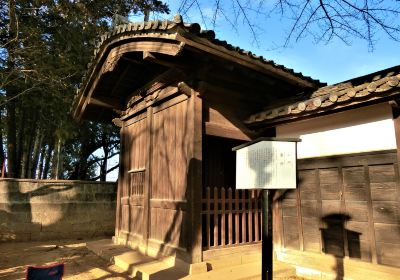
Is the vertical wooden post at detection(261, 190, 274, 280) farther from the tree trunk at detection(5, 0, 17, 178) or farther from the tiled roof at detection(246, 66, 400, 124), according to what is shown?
the tree trunk at detection(5, 0, 17, 178)

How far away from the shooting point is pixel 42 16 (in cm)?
1165

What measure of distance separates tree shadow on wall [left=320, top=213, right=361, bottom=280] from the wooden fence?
1.41 m

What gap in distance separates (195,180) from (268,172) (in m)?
2.22

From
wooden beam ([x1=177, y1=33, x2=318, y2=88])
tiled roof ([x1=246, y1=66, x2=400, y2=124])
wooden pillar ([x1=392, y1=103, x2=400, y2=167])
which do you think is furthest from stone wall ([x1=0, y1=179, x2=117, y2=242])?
wooden pillar ([x1=392, y1=103, x2=400, y2=167])

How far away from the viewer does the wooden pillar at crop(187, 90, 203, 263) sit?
560 centimetres

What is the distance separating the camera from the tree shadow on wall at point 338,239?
524 centimetres

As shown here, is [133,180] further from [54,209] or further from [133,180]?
[54,209]

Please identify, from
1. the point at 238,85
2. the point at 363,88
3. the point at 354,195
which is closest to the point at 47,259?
the point at 238,85

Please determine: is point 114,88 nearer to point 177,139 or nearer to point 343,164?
point 177,139

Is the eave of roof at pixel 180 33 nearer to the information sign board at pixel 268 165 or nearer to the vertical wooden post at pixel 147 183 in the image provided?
the vertical wooden post at pixel 147 183

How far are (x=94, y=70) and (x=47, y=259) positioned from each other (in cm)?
476

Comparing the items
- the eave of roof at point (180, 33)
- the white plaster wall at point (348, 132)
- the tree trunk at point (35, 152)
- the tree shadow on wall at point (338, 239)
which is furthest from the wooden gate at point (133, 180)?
the tree trunk at point (35, 152)

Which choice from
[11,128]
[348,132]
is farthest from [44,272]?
[11,128]

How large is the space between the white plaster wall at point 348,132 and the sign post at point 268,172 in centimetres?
210
